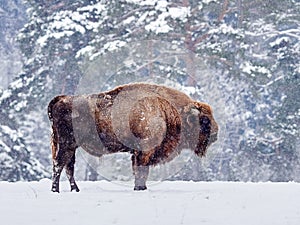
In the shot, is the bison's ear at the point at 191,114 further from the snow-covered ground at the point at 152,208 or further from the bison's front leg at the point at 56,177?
the bison's front leg at the point at 56,177

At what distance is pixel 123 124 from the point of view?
347 inches

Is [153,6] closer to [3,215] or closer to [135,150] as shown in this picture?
[135,150]

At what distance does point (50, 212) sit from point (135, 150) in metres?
3.16

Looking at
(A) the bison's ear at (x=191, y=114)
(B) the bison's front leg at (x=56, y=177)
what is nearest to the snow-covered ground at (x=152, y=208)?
(B) the bison's front leg at (x=56, y=177)

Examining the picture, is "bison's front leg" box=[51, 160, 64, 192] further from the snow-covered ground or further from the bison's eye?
the bison's eye

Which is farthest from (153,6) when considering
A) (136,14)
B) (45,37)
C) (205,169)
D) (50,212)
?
(50,212)

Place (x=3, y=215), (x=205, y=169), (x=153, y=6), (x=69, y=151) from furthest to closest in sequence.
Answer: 1. (x=205, y=169)
2. (x=153, y=6)
3. (x=69, y=151)
4. (x=3, y=215)

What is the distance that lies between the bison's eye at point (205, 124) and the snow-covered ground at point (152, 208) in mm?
1573

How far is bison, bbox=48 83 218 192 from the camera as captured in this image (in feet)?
28.6

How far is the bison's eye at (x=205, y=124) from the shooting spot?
9273mm

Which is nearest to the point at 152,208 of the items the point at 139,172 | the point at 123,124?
the point at 139,172

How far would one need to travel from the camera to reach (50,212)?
5719 mm

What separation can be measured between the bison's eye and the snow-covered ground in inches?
61.9

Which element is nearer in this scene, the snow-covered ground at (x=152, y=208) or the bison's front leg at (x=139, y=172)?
the snow-covered ground at (x=152, y=208)
